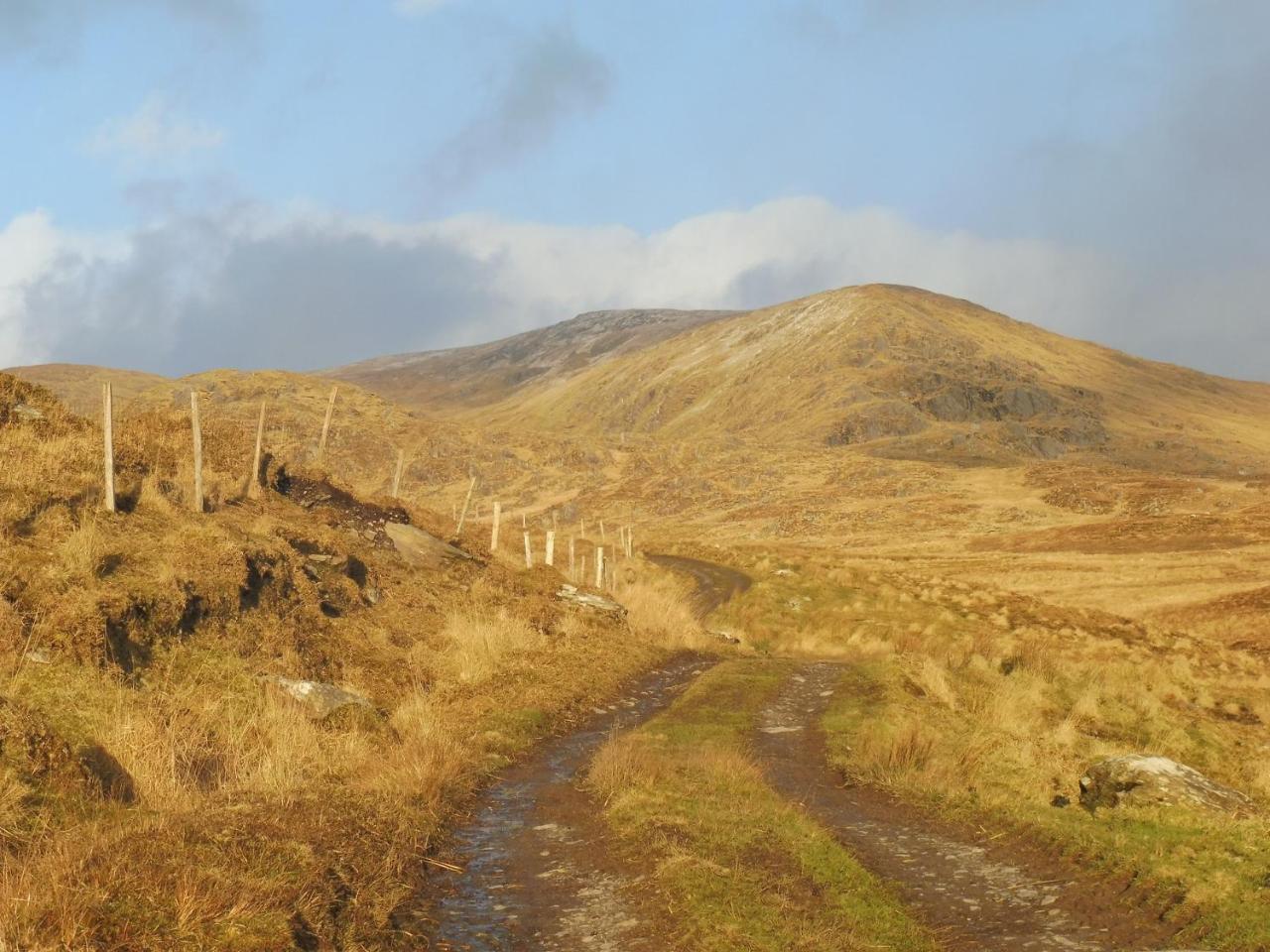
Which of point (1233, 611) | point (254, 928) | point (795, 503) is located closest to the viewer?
point (254, 928)

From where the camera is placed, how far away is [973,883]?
382 inches

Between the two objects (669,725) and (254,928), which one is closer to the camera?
(254,928)

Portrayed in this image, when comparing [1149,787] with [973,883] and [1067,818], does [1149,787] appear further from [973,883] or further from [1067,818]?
[973,883]

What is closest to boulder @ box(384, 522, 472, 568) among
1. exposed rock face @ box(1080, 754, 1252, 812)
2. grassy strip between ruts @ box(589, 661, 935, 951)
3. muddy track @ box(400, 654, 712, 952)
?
grassy strip between ruts @ box(589, 661, 935, 951)

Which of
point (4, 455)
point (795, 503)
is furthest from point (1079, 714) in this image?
point (795, 503)

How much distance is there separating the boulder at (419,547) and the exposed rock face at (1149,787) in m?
19.6

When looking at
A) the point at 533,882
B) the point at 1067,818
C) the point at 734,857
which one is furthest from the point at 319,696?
the point at 1067,818

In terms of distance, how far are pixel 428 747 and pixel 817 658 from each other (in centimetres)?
2127

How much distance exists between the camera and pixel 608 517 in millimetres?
108250

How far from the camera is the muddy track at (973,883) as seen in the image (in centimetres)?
819

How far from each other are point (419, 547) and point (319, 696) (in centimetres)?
1502

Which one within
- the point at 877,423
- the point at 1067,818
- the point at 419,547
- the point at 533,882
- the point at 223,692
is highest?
the point at 877,423

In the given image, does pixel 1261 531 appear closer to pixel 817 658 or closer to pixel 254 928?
pixel 817 658

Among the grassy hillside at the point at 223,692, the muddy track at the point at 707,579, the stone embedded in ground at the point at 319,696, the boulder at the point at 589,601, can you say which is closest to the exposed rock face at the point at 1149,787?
the grassy hillside at the point at 223,692
